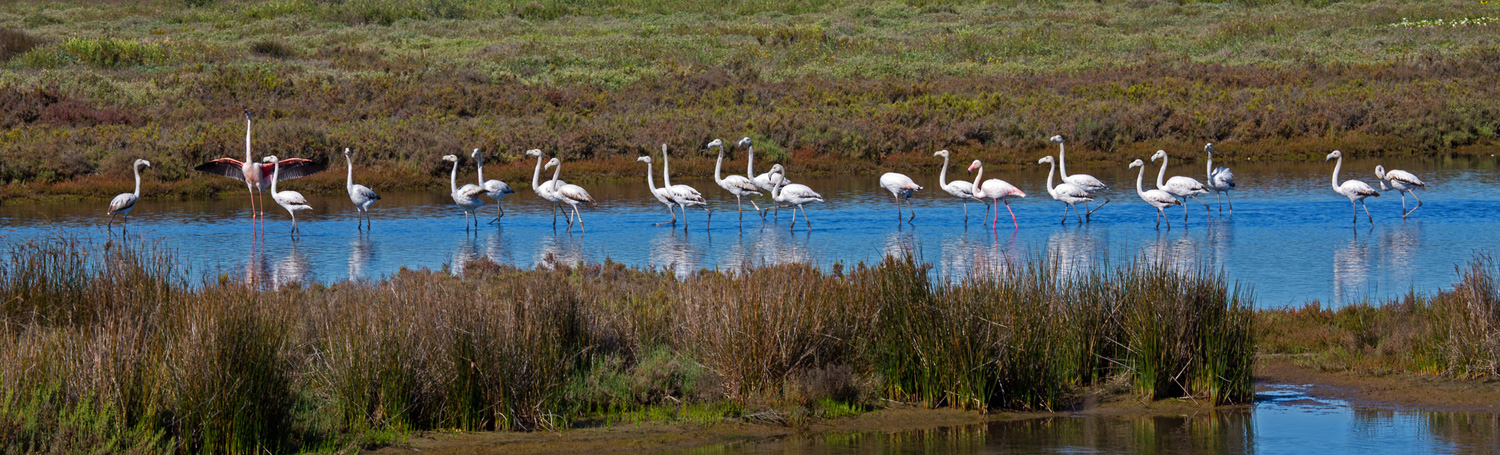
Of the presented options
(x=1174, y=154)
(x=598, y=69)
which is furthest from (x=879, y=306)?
(x=598, y=69)

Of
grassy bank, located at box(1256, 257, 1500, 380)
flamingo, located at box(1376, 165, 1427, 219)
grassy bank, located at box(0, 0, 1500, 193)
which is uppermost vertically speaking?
grassy bank, located at box(0, 0, 1500, 193)

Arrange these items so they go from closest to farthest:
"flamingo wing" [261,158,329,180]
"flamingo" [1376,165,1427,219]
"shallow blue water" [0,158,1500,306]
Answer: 1. "shallow blue water" [0,158,1500,306]
2. "flamingo" [1376,165,1427,219]
3. "flamingo wing" [261,158,329,180]

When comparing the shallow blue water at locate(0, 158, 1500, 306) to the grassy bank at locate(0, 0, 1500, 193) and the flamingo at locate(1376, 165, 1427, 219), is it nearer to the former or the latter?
the flamingo at locate(1376, 165, 1427, 219)

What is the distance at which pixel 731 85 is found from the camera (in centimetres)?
4388

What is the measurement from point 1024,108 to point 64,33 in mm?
40323

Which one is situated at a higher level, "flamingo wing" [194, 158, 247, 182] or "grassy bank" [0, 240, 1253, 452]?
"flamingo wing" [194, 158, 247, 182]

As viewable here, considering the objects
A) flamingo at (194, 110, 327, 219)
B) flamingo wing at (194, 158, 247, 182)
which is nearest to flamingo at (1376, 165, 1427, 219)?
flamingo at (194, 110, 327, 219)

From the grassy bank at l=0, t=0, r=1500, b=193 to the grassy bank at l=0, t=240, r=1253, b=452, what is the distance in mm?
22231

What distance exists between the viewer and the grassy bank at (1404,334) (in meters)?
9.63

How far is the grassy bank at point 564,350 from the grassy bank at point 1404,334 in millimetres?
1531

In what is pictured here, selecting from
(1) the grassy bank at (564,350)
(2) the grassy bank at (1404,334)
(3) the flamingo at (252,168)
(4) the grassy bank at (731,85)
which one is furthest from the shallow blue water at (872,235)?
(4) the grassy bank at (731,85)

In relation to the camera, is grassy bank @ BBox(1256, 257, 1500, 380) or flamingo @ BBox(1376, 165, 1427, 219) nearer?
grassy bank @ BBox(1256, 257, 1500, 380)

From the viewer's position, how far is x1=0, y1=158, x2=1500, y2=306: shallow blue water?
54.0ft

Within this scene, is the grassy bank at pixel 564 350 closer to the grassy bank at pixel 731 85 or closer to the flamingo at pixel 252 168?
the flamingo at pixel 252 168
